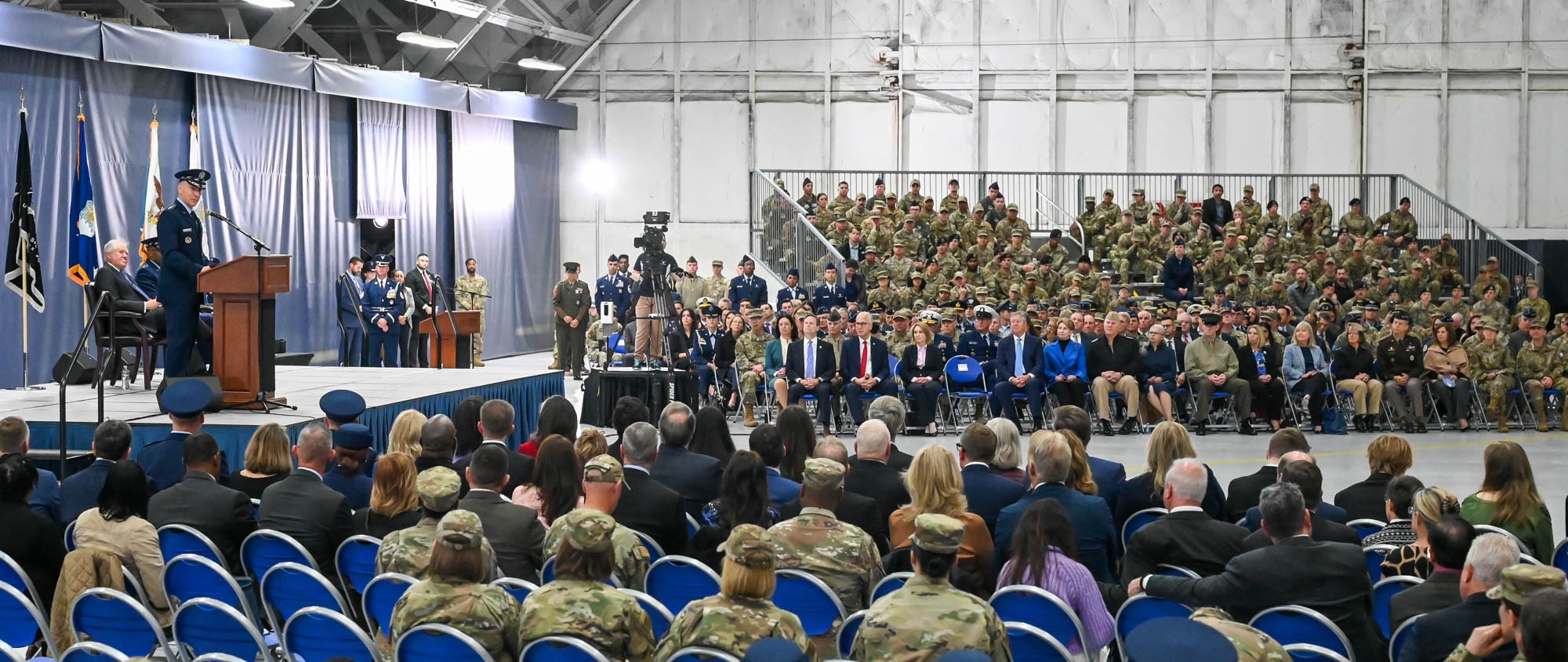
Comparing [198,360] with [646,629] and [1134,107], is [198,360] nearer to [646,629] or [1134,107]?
[646,629]

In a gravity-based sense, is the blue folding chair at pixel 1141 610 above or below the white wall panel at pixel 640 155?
below

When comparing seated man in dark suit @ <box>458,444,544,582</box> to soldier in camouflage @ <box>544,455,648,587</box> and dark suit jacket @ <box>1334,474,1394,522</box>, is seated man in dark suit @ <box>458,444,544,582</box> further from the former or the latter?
dark suit jacket @ <box>1334,474,1394,522</box>

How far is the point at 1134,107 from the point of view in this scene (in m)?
21.1

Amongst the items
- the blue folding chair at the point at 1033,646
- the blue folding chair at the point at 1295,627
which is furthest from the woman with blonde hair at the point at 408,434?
the blue folding chair at the point at 1295,627

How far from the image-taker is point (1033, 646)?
147 inches

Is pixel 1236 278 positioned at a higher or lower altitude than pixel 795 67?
lower

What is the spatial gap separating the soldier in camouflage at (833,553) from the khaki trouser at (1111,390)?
8637 mm

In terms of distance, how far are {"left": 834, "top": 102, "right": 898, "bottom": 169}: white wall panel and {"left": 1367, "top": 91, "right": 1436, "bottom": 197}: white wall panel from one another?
696 centimetres

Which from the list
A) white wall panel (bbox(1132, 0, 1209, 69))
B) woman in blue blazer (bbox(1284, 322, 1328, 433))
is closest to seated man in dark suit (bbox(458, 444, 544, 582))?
woman in blue blazer (bbox(1284, 322, 1328, 433))

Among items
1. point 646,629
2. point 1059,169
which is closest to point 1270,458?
point 646,629

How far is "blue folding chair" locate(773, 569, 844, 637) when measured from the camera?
425cm

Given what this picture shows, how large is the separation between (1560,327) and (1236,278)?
11.6ft

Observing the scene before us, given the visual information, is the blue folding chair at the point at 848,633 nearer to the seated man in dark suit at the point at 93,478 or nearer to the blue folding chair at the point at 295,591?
the blue folding chair at the point at 295,591

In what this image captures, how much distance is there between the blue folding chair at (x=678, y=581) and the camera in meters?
4.36
